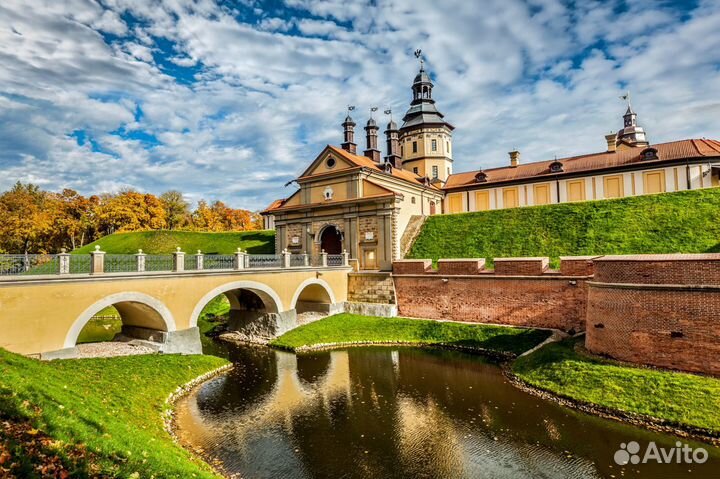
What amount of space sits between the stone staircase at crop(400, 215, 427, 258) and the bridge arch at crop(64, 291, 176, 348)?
14.7 m

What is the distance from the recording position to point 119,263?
13.8 meters

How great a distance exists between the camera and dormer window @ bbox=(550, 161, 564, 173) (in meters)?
31.8

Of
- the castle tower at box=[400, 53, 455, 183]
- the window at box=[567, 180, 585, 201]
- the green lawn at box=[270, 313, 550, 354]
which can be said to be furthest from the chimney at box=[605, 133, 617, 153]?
the green lawn at box=[270, 313, 550, 354]

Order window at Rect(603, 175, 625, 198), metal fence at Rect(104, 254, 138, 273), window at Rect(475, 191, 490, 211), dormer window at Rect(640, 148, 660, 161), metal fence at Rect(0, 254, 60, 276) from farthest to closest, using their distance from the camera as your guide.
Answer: window at Rect(475, 191, 490, 211) < window at Rect(603, 175, 625, 198) < dormer window at Rect(640, 148, 660, 161) < metal fence at Rect(104, 254, 138, 273) < metal fence at Rect(0, 254, 60, 276)

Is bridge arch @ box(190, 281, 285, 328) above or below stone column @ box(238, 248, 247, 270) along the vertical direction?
below

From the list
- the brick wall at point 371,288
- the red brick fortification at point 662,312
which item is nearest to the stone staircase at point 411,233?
→ the brick wall at point 371,288

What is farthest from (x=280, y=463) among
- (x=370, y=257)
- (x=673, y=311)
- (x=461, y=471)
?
(x=370, y=257)

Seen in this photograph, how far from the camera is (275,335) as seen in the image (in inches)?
775

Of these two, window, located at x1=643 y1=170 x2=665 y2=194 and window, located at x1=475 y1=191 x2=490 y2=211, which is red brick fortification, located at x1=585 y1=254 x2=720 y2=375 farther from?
window, located at x1=475 y1=191 x2=490 y2=211

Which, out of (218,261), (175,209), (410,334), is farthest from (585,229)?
(175,209)

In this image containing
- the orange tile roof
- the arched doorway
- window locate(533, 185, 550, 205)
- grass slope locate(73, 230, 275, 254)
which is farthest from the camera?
grass slope locate(73, 230, 275, 254)

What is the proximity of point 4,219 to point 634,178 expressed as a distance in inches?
2410

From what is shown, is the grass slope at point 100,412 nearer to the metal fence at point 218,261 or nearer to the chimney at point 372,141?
the metal fence at point 218,261

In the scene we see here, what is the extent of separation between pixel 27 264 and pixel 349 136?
77.2 feet
